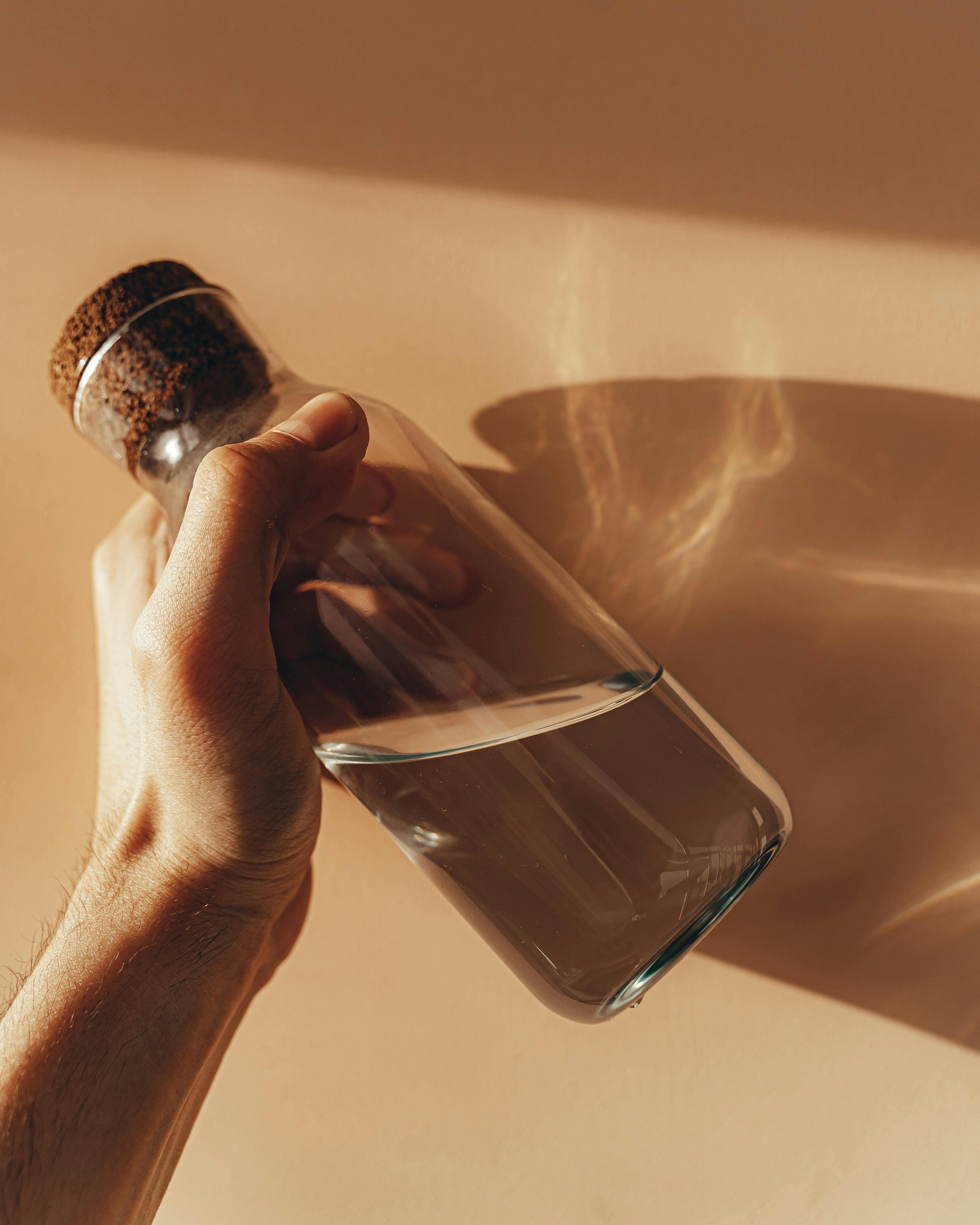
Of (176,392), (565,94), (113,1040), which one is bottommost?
(113,1040)

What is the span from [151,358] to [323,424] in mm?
119

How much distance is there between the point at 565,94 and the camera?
638 millimetres

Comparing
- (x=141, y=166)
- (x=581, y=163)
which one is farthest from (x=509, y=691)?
(x=141, y=166)

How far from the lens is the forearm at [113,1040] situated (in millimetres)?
474

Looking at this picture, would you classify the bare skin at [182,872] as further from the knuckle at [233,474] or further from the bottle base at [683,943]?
the bottle base at [683,943]

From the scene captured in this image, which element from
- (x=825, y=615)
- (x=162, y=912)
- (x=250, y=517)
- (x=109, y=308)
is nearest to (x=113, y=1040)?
(x=162, y=912)

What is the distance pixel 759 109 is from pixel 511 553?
16.4 inches

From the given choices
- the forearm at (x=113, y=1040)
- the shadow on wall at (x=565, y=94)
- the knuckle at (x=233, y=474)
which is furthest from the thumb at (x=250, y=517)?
the shadow on wall at (x=565, y=94)

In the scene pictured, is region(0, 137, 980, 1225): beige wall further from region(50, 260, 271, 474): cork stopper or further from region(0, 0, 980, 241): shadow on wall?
region(50, 260, 271, 474): cork stopper

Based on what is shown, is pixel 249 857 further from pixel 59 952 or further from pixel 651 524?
pixel 651 524

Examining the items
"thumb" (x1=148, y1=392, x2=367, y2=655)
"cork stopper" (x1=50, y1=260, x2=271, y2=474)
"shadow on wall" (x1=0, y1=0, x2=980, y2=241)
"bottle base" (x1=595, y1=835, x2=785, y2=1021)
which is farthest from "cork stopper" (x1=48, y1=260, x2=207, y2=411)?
"bottle base" (x1=595, y1=835, x2=785, y2=1021)

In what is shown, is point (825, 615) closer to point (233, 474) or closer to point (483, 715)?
point (483, 715)

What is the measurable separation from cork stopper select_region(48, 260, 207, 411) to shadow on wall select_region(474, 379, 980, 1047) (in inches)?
11.4

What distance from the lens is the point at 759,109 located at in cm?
62
